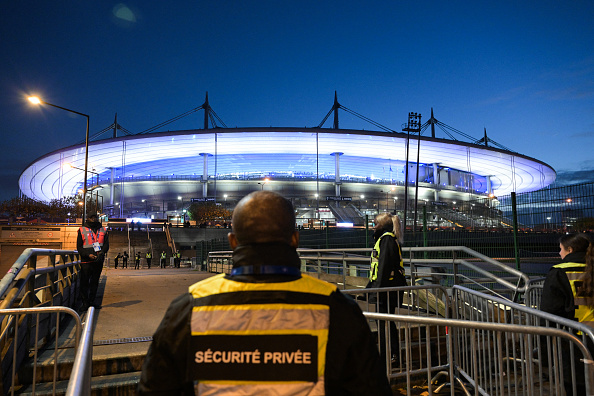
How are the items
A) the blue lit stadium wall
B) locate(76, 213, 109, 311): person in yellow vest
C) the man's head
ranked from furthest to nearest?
the blue lit stadium wall
locate(76, 213, 109, 311): person in yellow vest
the man's head

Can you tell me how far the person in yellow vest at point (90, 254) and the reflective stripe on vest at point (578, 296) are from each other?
7.47 metres

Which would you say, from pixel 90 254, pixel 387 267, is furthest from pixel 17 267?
pixel 387 267

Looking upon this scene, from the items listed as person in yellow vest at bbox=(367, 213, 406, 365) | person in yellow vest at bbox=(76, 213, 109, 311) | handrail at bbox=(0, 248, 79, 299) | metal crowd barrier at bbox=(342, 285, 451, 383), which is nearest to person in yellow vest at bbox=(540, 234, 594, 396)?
metal crowd barrier at bbox=(342, 285, 451, 383)

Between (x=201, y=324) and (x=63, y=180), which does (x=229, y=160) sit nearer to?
(x=63, y=180)

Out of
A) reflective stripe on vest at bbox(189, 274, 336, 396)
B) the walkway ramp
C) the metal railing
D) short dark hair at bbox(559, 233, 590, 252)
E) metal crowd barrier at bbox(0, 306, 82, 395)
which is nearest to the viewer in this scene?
reflective stripe on vest at bbox(189, 274, 336, 396)

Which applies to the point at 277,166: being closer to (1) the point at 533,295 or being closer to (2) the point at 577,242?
(1) the point at 533,295

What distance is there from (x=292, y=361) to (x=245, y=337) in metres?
0.18

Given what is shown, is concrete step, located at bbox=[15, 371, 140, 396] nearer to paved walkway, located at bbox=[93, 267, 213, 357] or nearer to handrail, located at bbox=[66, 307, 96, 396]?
paved walkway, located at bbox=[93, 267, 213, 357]

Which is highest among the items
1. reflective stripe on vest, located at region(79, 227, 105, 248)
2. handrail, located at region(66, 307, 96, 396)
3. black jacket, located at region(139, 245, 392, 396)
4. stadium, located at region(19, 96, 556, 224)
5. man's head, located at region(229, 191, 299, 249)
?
stadium, located at region(19, 96, 556, 224)

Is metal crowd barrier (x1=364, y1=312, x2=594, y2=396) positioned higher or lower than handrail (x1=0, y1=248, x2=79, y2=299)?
lower

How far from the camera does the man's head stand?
155 centimetres

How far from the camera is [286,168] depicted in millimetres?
74500

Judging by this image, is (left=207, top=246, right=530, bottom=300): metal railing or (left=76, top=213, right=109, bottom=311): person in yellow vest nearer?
(left=207, top=246, right=530, bottom=300): metal railing

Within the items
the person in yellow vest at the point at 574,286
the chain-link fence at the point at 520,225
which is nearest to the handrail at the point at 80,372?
the person in yellow vest at the point at 574,286
